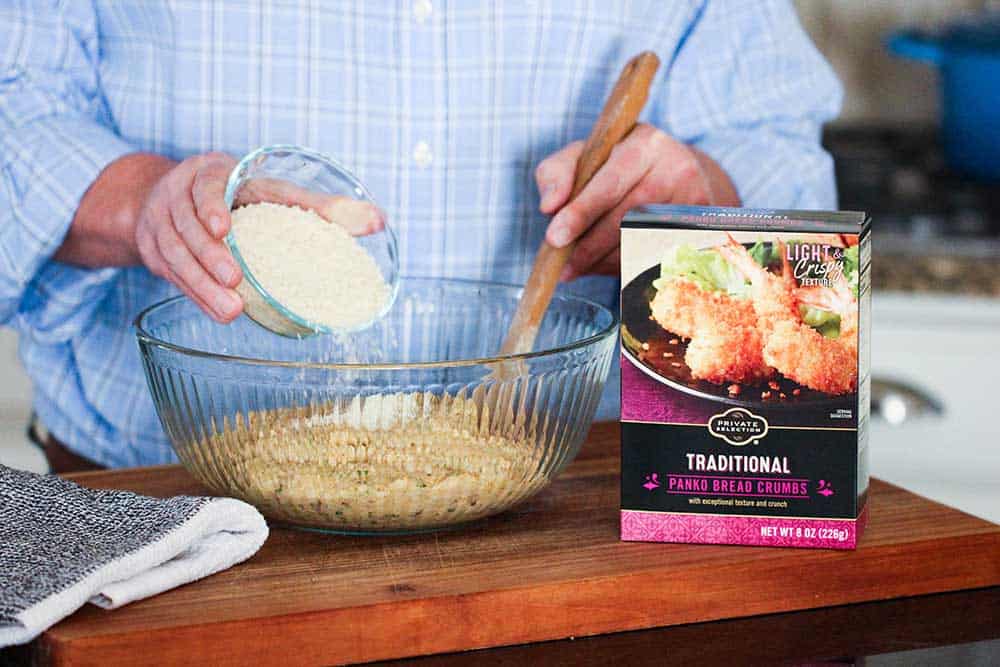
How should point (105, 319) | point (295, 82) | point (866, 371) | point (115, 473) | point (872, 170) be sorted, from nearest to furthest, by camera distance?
point (866, 371), point (115, 473), point (295, 82), point (105, 319), point (872, 170)

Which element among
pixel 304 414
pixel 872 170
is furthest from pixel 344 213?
pixel 872 170

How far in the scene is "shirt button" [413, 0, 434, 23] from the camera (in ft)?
3.91

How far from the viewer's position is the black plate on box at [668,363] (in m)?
0.86

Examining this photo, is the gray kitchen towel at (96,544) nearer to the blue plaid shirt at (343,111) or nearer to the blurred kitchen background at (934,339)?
the blue plaid shirt at (343,111)

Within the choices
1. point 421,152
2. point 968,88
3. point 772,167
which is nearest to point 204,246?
point 421,152

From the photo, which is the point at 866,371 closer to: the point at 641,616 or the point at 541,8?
the point at 641,616

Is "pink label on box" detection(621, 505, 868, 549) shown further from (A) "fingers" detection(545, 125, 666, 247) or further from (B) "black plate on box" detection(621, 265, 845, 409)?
(A) "fingers" detection(545, 125, 666, 247)

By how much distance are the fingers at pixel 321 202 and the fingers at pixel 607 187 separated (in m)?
0.14

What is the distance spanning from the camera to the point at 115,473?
1.05m

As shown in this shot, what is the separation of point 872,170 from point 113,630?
171 centimetres

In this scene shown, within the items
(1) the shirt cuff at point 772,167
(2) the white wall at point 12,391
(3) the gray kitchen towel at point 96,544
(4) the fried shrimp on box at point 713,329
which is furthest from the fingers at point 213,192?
(2) the white wall at point 12,391

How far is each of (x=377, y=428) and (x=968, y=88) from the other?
1537mm

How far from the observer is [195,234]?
3.12ft

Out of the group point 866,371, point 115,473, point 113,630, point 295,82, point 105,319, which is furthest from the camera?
point 105,319
